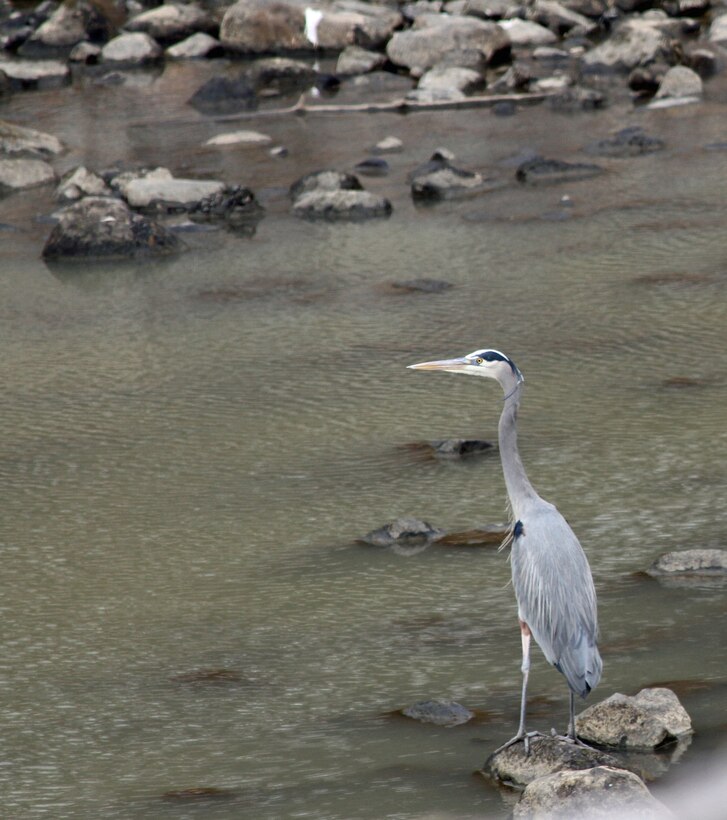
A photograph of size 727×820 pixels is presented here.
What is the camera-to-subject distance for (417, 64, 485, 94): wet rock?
49.1 feet

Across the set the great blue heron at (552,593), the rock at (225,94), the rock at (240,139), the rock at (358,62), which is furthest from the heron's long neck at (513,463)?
the rock at (358,62)

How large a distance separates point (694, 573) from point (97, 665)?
1780 millimetres

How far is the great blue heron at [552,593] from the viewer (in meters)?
3.66

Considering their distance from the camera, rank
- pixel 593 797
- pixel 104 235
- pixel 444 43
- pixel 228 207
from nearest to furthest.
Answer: pixel 593 797 < pixel 104 235 < pixel 228 207 < pixel 444 43

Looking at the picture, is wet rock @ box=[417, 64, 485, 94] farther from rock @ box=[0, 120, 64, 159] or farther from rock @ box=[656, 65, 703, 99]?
rock @ box=[0, 120, 64, 159]

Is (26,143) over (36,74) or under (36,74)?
over

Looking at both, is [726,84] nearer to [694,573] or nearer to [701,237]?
[701,237]

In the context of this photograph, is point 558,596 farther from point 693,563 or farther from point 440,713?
point 693,563

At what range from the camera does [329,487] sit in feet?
18.9

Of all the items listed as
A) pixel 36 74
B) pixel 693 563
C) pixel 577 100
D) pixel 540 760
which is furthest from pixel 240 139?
pixel 540 760

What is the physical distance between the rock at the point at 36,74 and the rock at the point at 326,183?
23.3 feet

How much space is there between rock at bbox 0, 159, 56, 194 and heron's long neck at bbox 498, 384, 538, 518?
8.40 meters

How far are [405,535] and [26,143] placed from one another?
891cm

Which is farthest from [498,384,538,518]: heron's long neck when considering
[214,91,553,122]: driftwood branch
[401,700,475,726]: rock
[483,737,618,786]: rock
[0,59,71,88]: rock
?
[0,59,71,88]: rock
